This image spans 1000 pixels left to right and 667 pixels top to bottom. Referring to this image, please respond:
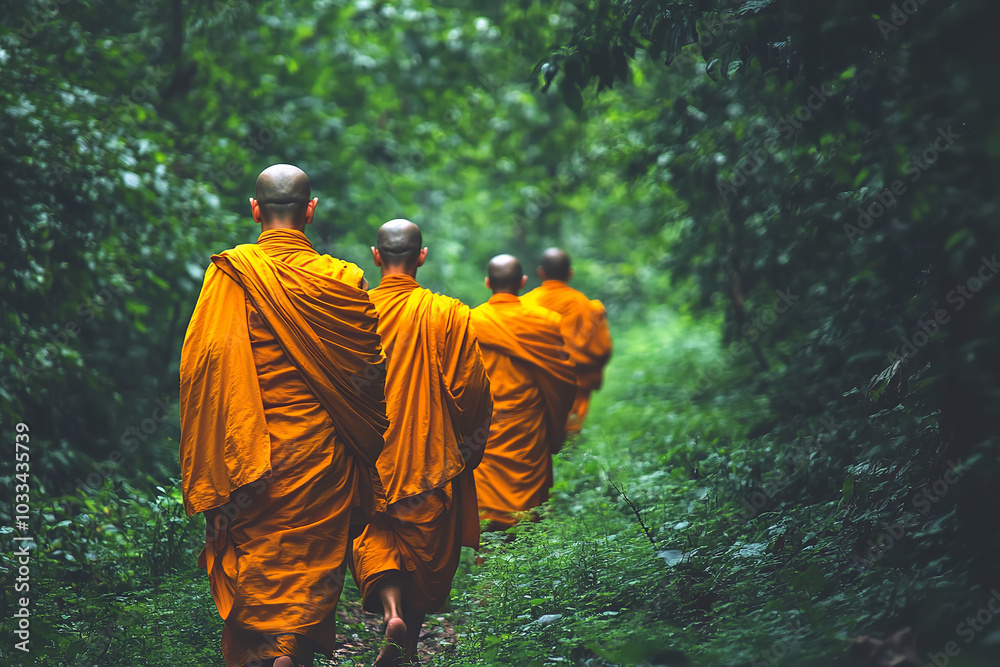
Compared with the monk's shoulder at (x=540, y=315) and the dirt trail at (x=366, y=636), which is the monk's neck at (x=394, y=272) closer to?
the monk's shoulder at (x=540, y=315)

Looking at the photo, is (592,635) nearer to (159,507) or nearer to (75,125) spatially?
(159,507)

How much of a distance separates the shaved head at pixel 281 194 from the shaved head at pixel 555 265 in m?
5.05

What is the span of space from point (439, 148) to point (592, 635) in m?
10.9

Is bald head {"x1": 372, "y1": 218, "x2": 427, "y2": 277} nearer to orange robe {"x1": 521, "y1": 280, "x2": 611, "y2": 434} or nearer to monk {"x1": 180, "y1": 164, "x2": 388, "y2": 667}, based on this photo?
monk {"x1": 180, "y1": 164, "x2": 388, "y2": 667}

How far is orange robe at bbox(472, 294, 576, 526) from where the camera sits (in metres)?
6.09

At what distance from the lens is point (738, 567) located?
393 cm

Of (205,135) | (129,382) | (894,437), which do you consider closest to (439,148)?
(205,135)

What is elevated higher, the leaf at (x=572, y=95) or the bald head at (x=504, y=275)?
the bald head at (x=504, y=275)

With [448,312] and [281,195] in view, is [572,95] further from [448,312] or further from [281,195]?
[281,195]

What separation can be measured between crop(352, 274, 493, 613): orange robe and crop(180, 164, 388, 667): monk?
416mm

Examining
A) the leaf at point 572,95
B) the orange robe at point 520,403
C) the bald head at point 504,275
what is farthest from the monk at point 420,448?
the bald head at point 504,275

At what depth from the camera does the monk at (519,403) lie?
609 cm

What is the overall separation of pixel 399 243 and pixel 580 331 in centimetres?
408

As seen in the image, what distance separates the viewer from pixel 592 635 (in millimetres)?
3564
